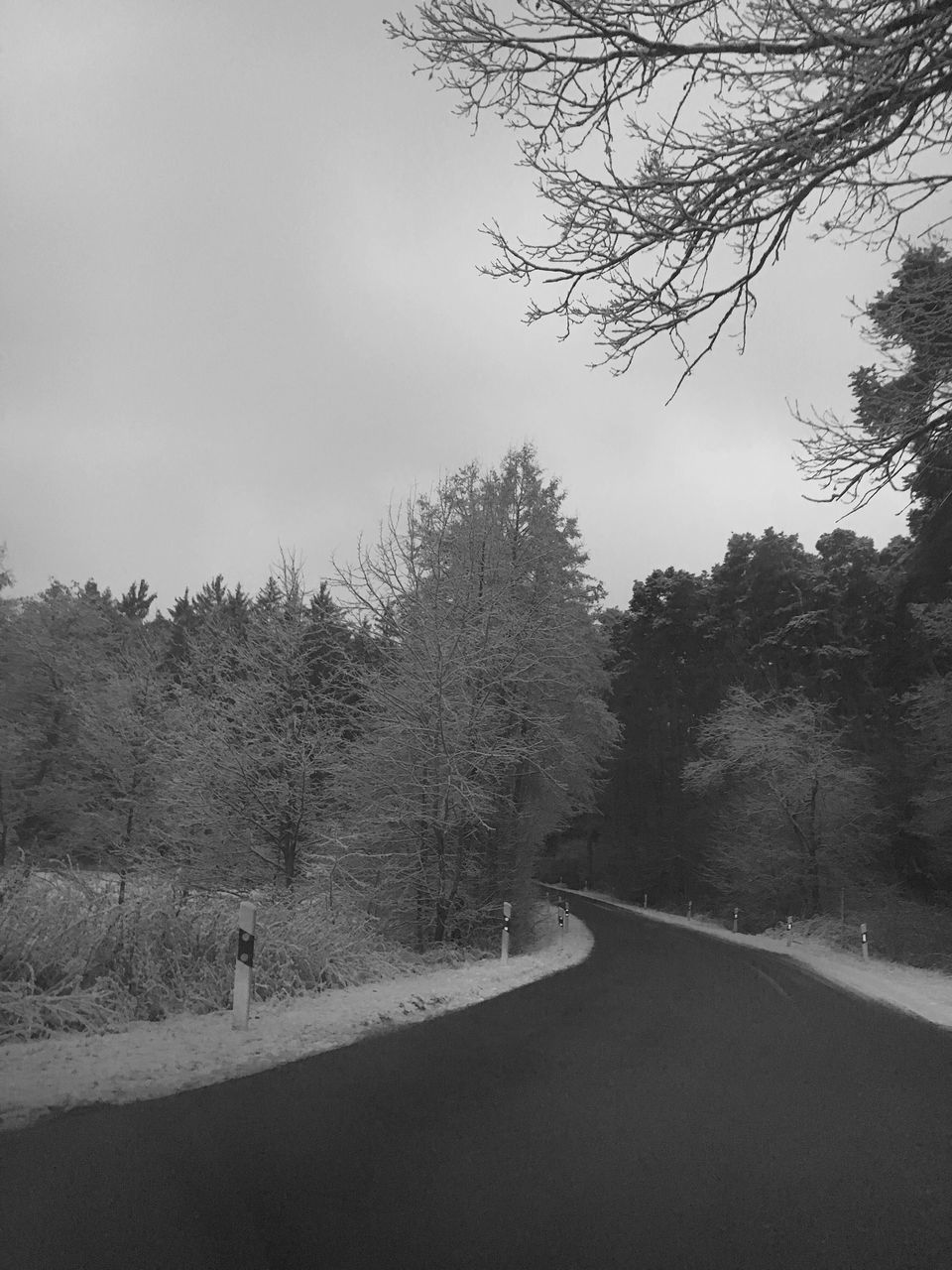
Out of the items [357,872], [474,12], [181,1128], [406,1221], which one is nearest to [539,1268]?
[406,1221]

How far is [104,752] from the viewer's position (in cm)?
2391

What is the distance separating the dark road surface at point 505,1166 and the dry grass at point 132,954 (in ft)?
6.27

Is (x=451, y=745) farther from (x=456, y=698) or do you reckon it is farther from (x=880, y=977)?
(x=880, y=977)

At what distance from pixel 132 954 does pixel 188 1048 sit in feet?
6.37

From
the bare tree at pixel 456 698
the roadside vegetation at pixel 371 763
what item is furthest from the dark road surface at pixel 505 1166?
the bare tree at pixel 456 698

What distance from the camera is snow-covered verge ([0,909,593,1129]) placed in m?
4.25

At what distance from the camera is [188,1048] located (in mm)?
5414

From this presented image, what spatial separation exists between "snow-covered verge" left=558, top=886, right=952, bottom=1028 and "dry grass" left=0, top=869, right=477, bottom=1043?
6.74 m

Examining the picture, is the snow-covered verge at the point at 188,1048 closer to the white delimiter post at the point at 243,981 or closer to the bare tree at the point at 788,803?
the white delimiter post at the point at 243,981

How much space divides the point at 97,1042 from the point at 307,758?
337 inches

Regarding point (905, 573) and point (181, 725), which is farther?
point (905, 573)

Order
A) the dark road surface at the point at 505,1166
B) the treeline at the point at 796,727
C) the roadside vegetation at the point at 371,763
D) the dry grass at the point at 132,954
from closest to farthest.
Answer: the dark road surface at the point at 505,1166
the dry grass at the point at 132,954
the roadside vegetation at the point at 371,763
the treeline at the point at 796,727

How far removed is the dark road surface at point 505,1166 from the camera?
266cm

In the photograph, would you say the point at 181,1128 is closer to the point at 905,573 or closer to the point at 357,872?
the point at 357,872
